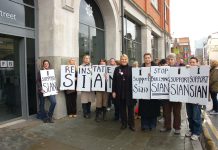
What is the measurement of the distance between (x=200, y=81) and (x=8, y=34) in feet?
16.3

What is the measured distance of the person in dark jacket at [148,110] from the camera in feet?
23.1

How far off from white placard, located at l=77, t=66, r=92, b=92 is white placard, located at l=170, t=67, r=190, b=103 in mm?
2622

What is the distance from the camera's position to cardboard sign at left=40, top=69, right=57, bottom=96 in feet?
24.8

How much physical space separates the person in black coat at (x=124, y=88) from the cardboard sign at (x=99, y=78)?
39.0 inches

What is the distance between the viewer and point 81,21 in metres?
10.9

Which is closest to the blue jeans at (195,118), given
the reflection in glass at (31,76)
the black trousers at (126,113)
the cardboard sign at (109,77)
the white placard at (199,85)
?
the white placard at (199,85)

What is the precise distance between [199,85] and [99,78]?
2.99 metres

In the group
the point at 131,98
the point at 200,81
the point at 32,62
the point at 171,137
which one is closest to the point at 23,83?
the point at 32,62

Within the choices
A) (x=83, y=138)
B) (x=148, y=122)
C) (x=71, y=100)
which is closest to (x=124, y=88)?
(x=148, y=122)

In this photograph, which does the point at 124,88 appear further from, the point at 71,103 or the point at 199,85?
the point at 71,103

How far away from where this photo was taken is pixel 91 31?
11.7 meters

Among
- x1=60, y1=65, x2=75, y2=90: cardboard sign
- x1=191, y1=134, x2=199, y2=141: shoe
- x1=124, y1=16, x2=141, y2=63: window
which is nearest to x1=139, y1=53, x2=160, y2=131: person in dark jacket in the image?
x1=191, y1=134, x2=199, y2=141: shoe

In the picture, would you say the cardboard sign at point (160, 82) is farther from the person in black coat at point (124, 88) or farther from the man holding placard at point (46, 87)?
the man holding placard at point (46, 87)

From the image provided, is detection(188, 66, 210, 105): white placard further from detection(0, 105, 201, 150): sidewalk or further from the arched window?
the arched window
